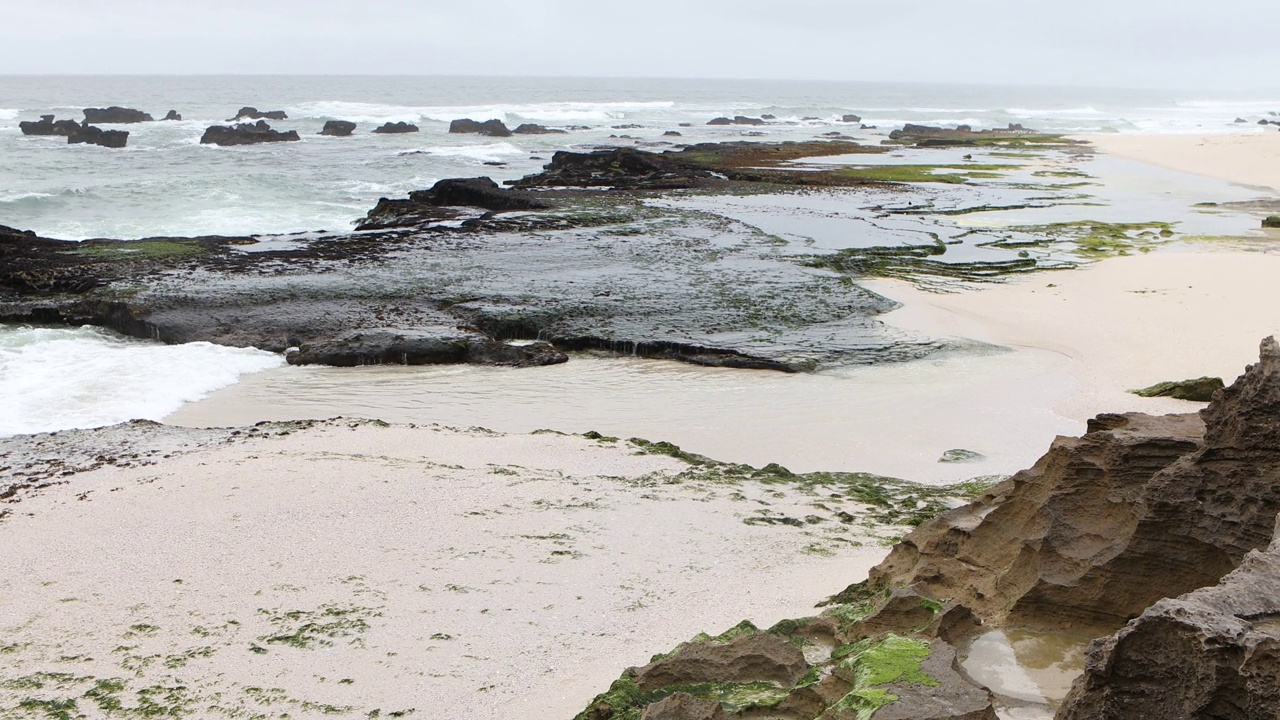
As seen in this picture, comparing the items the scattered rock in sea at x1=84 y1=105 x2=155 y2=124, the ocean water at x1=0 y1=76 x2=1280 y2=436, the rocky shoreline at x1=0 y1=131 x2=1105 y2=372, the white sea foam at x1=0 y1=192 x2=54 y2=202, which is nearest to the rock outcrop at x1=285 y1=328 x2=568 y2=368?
the rocky shoreline at x1=0 y1=131 x2=1105 y2=372

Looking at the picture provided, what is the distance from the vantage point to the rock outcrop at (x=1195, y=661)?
2.93 m

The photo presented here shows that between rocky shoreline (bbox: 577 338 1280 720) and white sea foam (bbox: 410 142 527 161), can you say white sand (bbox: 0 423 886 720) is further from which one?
white sea foam (bbox: 410 142 527 161)

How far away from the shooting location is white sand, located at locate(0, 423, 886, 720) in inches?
196

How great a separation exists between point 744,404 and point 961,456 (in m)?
2.35

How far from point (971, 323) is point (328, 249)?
10.6 meters

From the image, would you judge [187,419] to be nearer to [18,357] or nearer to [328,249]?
[18,357]

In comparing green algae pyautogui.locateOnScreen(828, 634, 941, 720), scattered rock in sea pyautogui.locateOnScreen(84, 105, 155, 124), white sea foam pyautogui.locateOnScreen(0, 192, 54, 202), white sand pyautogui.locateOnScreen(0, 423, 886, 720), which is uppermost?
scattered rock in sea pyautogui.locateOnScreen(84, 105, 155, 124)

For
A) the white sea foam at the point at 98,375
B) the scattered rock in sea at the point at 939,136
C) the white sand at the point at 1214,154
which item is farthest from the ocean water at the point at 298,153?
the white sand at the point at 1214,154

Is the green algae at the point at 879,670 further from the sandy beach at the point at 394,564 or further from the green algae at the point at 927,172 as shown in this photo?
the green algae at the point at 927,172

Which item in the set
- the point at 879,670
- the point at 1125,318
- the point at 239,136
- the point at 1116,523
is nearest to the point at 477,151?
the point at 239,136

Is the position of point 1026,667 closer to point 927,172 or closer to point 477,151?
point 927,172

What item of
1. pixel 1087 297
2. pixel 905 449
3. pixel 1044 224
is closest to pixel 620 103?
pixel 1044 224

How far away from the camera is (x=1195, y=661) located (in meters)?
3.08

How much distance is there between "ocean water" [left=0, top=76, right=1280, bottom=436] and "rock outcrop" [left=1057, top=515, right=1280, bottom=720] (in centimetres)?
898
